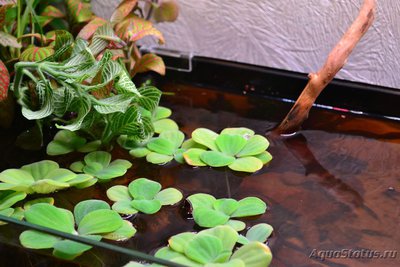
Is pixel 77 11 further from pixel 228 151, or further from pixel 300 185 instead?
pixel 300 185

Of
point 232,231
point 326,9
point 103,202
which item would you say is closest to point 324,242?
point 232,231

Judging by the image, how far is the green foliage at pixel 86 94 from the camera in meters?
0.69

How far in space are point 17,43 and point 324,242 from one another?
49 cm

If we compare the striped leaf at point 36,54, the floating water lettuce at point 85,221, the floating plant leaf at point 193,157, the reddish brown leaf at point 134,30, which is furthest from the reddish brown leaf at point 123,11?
the floating water lettuce at point 85,221

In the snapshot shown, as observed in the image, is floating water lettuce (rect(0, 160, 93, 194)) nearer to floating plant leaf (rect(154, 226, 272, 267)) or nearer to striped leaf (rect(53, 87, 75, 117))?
striped leaf (rect(53, 87, 75, 117))

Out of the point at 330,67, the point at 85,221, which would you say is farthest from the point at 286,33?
the point at 85,221

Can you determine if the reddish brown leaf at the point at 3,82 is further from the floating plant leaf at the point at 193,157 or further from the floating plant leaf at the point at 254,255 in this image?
the floating plant leaf at the point at 254,255

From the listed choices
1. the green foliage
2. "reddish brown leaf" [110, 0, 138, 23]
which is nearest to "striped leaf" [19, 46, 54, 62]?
the green foliage

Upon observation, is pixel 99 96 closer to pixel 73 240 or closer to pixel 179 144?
pixel 179 144

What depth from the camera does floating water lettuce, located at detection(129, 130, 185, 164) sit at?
756 mm

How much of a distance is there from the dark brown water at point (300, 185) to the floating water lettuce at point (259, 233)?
1 centimetres

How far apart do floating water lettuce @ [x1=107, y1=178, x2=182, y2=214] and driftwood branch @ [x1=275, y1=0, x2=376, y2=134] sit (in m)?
0.23

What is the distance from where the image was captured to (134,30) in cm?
85

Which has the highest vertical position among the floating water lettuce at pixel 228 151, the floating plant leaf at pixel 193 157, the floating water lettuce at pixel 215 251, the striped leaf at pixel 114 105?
the striped leaf at pixel 114 105
